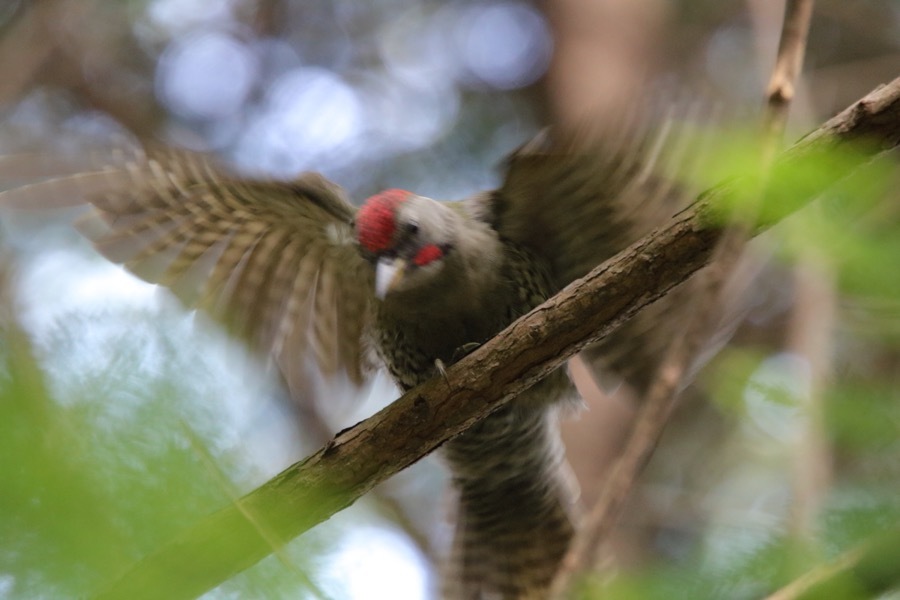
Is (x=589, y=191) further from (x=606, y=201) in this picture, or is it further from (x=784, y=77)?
(x=784, y=77)

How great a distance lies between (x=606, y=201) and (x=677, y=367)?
1.14 meters

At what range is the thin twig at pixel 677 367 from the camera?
174 centimetres

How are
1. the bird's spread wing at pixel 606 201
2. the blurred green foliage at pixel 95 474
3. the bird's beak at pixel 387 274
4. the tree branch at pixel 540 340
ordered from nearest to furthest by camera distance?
the blurred green foliage at pixel 95 474 < the tree branch at pixel 540 340 < the bird's spread wing at pixel 606 201 < the bird's beak at pixel 387 274

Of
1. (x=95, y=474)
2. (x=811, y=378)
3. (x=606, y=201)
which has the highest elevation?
(x=95, y=474)

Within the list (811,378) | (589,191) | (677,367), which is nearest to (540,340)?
(677,367)

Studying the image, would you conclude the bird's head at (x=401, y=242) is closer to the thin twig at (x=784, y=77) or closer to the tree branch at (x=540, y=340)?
the tree branch at (x=540, y=340)

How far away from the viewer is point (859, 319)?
2.61 m

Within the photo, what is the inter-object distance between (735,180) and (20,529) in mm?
1696

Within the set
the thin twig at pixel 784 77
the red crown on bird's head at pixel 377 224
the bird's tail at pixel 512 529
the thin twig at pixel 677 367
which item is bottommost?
the bird's tail at pixel 512 529

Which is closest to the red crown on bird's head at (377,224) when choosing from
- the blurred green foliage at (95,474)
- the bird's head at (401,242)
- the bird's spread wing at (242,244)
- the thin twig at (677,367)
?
the bird's head at (401,242)

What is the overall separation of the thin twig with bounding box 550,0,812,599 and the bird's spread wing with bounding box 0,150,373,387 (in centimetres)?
148

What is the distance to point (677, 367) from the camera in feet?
6.15

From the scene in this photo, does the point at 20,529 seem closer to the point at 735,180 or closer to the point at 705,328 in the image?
the point at 705,328

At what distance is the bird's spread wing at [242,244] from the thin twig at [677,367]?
148 centimetres
